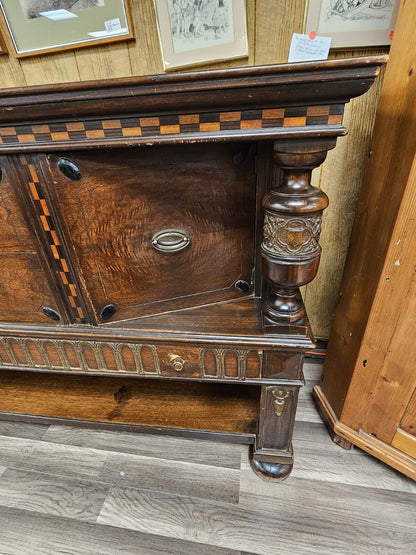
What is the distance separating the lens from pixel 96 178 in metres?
0.70

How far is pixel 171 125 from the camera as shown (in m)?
0.61

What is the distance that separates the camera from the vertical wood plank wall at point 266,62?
91 cm

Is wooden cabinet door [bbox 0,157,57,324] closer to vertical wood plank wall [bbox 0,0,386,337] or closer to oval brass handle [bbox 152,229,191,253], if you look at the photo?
oval brass handle [bbox 152,229,191,253]

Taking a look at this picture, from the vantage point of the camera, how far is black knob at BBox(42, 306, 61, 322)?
0.88m

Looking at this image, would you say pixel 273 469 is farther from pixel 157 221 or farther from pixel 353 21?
pixel 353 21

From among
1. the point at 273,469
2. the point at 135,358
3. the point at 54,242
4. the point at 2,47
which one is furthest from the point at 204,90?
the point at 273,469

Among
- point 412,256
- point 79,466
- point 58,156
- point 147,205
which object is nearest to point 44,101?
point 58,156

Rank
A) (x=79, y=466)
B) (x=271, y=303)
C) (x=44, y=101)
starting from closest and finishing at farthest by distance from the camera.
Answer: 1. (x=44, y=101)
2. (x=271, y=303)
3. (x=79, y=466)

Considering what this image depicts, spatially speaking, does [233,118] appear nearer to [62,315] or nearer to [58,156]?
[58,156]

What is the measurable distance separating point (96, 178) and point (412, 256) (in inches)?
31.2

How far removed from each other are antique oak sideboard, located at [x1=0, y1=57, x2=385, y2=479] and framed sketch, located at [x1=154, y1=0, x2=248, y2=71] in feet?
1.56

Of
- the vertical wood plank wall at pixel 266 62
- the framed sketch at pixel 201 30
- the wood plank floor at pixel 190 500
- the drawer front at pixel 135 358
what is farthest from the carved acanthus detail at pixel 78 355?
the framed sketch at pixel 201 30

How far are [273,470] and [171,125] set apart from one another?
106 cm

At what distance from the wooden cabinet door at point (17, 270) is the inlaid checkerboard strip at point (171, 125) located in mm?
102
